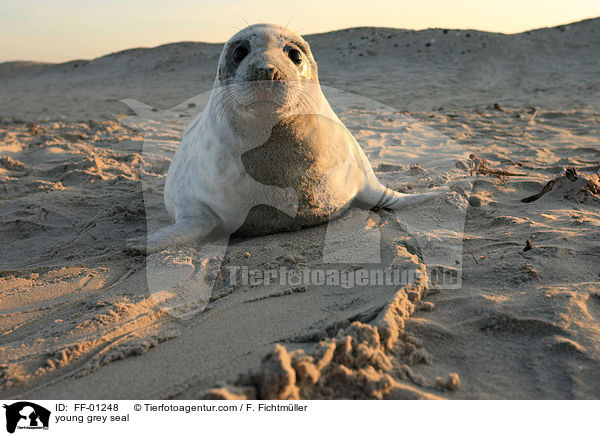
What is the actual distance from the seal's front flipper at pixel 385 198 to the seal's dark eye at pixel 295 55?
98 centimetres

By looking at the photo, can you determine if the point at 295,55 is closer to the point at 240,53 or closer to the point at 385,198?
the point at 240,53

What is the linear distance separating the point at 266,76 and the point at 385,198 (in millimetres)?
1330

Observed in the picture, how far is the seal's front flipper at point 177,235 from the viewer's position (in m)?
2.83

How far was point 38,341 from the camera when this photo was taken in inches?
75.9

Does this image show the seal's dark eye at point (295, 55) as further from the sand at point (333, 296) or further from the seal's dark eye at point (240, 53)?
the sand at point (333, 296)

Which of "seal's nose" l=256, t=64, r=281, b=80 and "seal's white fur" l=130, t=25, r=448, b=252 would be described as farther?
"seal's white fur" l=130, t=25, r=448, b=252

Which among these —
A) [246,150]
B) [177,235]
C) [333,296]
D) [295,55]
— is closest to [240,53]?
[295,55]

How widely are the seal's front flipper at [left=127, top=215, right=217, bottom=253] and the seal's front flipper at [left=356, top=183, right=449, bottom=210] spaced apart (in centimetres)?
104

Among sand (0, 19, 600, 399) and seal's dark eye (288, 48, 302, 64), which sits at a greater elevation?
seal's dark eye (288, 48, 302, 64)

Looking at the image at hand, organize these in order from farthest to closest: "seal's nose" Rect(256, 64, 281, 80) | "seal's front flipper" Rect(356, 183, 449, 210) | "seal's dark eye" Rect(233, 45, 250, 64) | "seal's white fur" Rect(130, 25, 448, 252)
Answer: "seal's front flipper" Rect(356, 183, 449, 210), "seal's dark eye" Rect(233, 45, 250, 64), "seal's white fur" Rect(130, 25, 448, 252), "seal's nose" Rect(256, 64, 281, 80)

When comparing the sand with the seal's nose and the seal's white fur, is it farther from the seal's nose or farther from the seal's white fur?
the seal's nose

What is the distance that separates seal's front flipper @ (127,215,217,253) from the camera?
2834 mm

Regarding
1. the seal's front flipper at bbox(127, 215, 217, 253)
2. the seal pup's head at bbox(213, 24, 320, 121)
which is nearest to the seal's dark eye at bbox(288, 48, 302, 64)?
the seal pup's head at bbox(213, 24, 320, 121)
